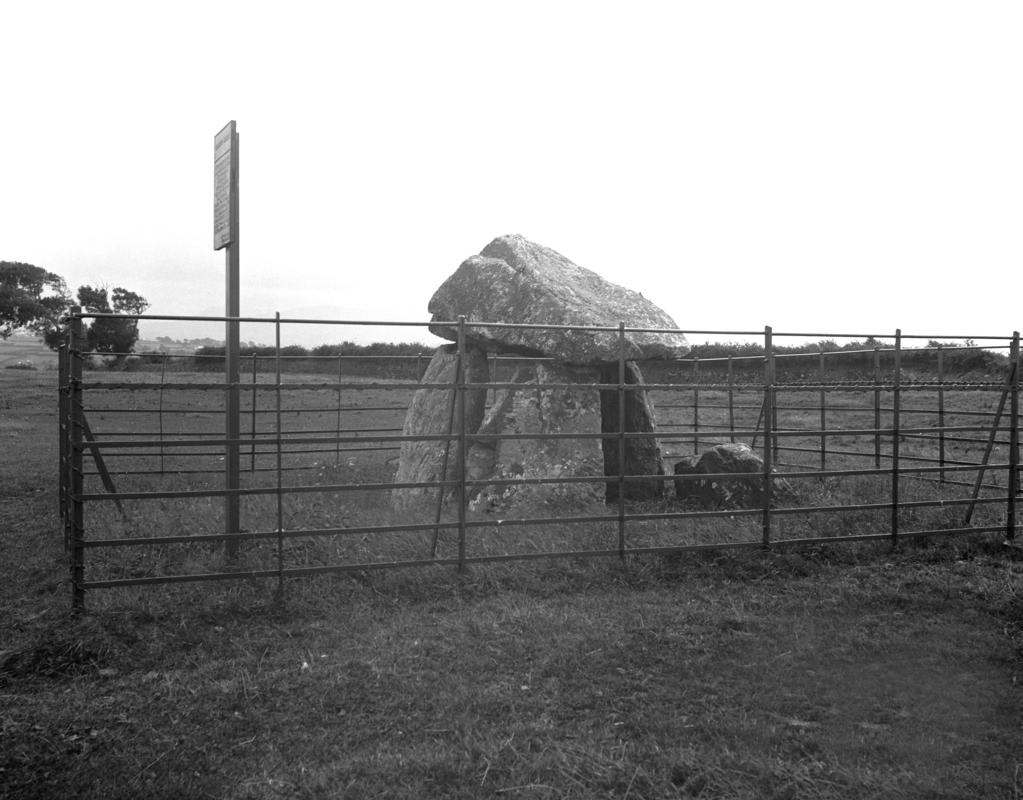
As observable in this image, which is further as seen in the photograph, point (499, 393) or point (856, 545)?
point (499, 393)

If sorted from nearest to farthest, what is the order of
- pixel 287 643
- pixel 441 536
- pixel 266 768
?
pixel 266 768, pixel 287 643, pixel 441 536

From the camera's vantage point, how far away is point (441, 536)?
22.0 ft

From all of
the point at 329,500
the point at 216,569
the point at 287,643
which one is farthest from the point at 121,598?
the point at 329,500

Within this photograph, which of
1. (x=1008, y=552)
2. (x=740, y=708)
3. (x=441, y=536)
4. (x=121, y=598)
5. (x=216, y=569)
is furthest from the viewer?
(x=1008, y=552)

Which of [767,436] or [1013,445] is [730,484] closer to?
[767,436]

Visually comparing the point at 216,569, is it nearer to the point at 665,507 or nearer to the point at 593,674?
the point at 593,674

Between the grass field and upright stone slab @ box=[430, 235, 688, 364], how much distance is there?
2.45 metres

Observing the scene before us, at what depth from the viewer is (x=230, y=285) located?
616cm

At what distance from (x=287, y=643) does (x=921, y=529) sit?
561 cm

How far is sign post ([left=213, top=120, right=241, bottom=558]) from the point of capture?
5938mm

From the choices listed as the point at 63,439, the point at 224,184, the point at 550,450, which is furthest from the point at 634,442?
the point at 63,439

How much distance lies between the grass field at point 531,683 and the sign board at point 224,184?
2.47 metres

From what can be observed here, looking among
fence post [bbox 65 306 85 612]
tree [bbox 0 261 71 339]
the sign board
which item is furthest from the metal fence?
tree [bbox 0 261 71 339]

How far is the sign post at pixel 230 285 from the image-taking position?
5938mm
